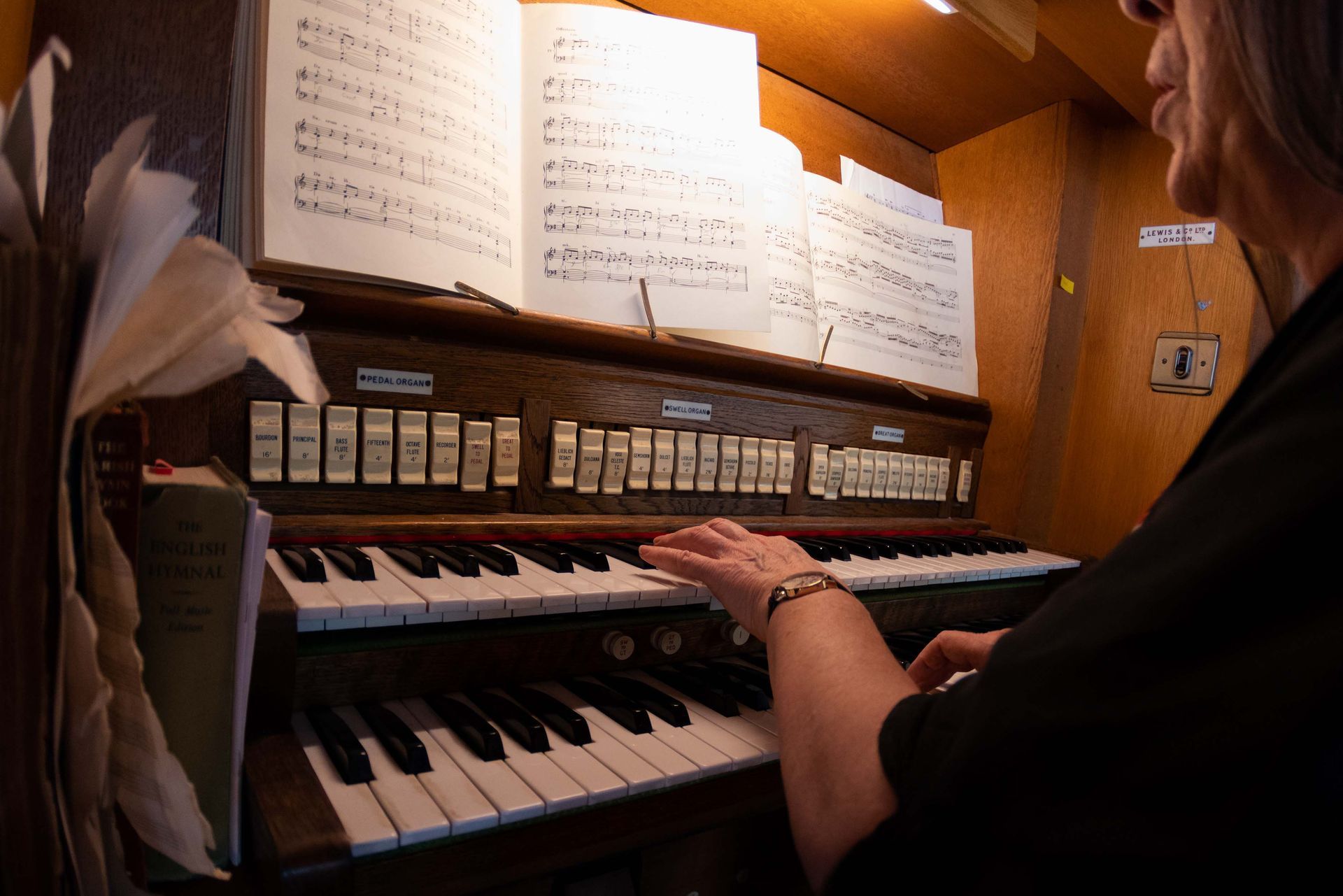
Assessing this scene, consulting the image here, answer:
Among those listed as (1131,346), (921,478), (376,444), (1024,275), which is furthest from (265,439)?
(1131,346)

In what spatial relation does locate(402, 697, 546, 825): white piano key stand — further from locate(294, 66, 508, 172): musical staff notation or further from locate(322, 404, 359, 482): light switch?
locate(294, 66, 508, 172): musical staff notation

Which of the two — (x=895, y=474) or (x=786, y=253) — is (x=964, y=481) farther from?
(x=786, y=253)

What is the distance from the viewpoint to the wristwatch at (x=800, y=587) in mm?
880

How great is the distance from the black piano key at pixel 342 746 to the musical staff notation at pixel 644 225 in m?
0.86

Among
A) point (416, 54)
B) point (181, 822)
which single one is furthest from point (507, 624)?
point (416, 54)

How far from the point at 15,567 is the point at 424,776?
17.2 inches

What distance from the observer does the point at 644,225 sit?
144cm

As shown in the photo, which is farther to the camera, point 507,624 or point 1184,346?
point 1184,346

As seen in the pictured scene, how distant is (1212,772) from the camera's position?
18.6 inches

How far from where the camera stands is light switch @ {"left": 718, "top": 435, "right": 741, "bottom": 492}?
5.29 feet

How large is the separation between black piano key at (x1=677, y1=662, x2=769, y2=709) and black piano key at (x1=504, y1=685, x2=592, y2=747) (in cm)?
26

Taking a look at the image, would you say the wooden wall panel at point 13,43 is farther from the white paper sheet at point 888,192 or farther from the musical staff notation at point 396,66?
the white paper sheet at point 888,192

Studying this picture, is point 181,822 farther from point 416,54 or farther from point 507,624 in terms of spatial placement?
A: point 416,54

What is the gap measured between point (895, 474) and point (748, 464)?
527mm
